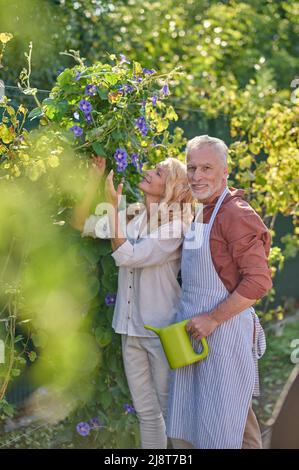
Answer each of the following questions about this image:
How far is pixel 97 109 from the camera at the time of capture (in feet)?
10.9

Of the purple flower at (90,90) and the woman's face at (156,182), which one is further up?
the purple flower at (90,90)

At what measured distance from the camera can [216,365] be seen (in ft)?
10.4

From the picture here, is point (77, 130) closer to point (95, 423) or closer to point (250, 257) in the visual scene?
point (250, 257)

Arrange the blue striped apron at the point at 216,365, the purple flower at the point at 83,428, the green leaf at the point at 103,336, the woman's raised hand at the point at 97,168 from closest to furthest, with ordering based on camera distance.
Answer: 1. the blue striped apron at the point at 216,365
2. the woman's raised hand at the point at 97,168
3. the green leaf at the point at 103,336
4. the purple flower at the point at 83,428

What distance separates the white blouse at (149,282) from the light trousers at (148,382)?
0.25 ft

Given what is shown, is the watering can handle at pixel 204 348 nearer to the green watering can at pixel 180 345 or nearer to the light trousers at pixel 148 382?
the green watering can at pixel 180 345

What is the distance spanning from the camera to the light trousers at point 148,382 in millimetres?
3387

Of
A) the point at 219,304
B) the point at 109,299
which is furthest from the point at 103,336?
the point at 219,304

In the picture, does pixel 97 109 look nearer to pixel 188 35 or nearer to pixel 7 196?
pixel 7 196

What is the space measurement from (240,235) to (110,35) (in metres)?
4.10

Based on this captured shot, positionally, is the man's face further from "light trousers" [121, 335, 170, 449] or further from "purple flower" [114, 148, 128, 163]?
"light trousers" [121, 335, 170, 449]

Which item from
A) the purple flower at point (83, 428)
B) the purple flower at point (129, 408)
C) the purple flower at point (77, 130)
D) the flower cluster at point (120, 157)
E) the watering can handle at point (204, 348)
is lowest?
the purple flower at point (83, 428)

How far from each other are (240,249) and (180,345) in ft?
1.38

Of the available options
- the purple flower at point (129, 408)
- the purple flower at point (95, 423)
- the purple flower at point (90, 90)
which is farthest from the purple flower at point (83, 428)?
the purple flower at point (90, 90)
